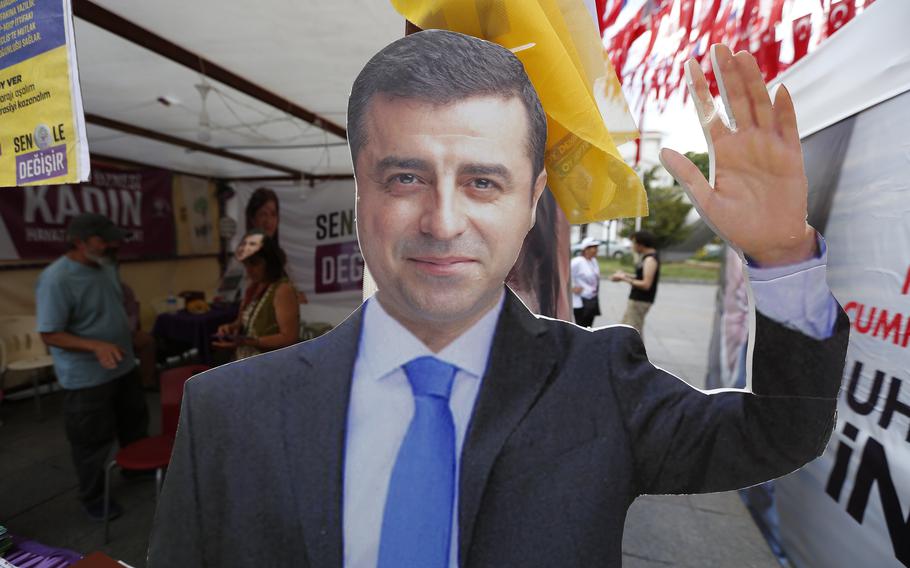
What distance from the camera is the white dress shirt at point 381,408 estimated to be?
0.75 metres

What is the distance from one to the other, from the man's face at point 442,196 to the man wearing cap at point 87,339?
269 cm

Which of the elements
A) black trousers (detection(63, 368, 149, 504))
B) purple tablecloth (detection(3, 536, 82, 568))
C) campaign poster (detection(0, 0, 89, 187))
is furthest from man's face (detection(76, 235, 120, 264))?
purple tablecloth (detection(3, 536, 82, 568))

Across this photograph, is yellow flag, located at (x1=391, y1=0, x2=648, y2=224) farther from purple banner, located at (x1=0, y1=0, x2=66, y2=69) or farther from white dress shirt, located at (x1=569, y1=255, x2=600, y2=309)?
white dress shirt, located at (x1=569, y1=255, x2=600, y2=309)

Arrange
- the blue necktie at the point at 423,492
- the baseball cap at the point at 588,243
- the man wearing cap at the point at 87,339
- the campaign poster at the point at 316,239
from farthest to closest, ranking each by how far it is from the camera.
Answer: the campaign poster at the point at 316,239 < the baseball cap at the point at 588,243 < the man wearing cap at the point at 87,339 < the blue necktie at the point at 423,492

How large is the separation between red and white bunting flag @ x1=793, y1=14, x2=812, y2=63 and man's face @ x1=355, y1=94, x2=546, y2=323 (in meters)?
1.86

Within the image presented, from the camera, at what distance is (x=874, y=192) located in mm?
1635

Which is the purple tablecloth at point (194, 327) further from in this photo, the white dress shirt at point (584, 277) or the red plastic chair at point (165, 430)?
the white dress shirt at point (584, 277)

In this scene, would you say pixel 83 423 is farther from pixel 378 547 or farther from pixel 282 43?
pixel 378 547

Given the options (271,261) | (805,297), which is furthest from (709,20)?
(271,261)

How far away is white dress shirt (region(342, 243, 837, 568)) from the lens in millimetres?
748

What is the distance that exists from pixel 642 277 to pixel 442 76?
398 cm

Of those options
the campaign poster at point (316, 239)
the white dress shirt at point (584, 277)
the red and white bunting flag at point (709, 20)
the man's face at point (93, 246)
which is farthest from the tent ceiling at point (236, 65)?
the white dress shirt at point (584, 277)

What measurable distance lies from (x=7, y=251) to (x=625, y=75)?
670cm

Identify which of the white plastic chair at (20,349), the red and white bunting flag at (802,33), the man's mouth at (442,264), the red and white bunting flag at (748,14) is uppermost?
the red and white bunting flag at (802,33)
